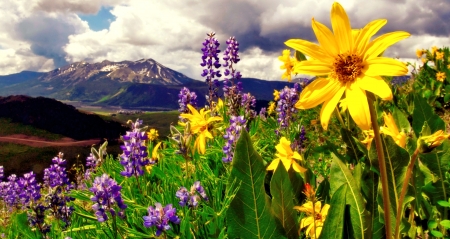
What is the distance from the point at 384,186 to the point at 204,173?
177cm

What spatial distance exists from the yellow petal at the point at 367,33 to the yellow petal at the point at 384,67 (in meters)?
0.08

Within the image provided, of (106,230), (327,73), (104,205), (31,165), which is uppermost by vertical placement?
(327,73)

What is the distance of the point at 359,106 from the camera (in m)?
1.30

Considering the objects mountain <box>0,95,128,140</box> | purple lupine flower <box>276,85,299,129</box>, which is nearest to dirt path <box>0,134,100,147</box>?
mountain <box>0,95,128,140</box>

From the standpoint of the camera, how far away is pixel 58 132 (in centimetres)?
7588

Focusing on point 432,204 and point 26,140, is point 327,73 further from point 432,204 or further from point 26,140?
point 26,140

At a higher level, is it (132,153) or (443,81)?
(443,81)

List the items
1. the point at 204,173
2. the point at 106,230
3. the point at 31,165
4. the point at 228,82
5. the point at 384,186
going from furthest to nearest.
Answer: the point at 31,165 < the point at 228,82 < the point at 204,173 < the point at 106,230 < the point at 384,186

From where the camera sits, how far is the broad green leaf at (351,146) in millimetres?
2465

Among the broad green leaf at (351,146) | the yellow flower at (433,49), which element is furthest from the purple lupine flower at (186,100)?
the yellow flower at (433,49)

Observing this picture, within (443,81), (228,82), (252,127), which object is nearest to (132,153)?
(252,127)

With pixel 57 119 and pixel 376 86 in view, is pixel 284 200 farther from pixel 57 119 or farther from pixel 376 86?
pixel 57 119

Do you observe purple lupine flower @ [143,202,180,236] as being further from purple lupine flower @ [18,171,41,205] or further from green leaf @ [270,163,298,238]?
purple lupine flower @ [18,171,41,205]

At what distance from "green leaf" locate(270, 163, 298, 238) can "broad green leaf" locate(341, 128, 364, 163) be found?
68cm
